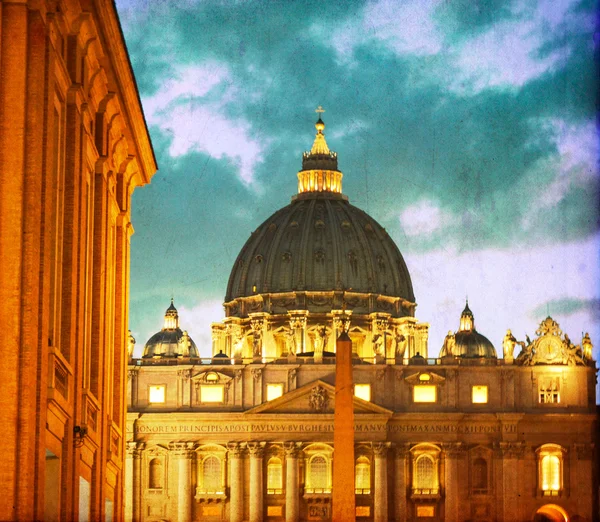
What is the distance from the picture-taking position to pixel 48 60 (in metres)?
26.4

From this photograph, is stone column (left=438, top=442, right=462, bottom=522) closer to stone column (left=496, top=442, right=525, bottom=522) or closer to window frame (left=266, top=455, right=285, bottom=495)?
stone column (left=496, top=442, right=525, bottom=522)

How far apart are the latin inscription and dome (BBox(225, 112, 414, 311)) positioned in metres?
34.1

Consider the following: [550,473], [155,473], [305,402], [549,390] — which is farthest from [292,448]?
[549,390]

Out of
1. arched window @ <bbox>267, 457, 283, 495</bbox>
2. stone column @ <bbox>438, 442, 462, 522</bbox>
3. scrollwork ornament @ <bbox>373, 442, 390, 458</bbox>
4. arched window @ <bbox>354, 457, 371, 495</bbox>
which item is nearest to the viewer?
stone column @ <bbox>438, 442, 462, 522</bbox>

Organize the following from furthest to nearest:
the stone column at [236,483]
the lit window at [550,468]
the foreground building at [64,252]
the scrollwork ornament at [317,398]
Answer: the scrollwork ornament at [317,398] → the lit window at [550,468] → the stone column at [236,483] → the foreground building at [64,252]

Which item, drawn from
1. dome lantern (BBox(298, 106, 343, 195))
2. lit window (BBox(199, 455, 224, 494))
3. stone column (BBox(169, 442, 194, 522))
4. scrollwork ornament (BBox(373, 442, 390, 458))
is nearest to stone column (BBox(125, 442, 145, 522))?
stone column (BBox(169, 442, 194, 522))

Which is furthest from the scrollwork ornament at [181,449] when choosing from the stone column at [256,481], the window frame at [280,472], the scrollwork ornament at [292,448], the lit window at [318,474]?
the lit window at [318,474]

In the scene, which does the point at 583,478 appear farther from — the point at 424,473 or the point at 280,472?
the point at 280,472

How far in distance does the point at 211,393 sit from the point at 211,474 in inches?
210

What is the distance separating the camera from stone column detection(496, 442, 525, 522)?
12306cm

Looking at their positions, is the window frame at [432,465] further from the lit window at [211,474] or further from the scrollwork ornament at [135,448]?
the scrollwork ornament at [135,448]

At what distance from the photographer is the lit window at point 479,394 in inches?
4980

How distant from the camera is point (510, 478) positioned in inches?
4889

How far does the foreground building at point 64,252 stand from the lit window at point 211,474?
84.0m
